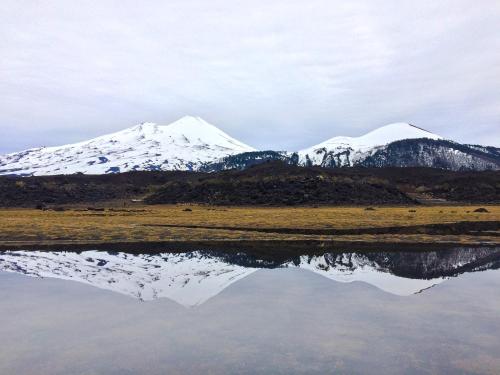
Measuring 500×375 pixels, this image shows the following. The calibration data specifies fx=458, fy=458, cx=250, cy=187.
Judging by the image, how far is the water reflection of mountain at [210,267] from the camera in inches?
820

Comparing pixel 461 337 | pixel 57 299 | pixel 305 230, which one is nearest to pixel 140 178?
pixel 305 230

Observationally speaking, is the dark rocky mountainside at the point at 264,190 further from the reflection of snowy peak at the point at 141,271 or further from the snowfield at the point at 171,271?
the reflection of snowy peak at the point at 141,271

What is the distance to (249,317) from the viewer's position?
50.9 feet

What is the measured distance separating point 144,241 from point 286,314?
74.6 ft

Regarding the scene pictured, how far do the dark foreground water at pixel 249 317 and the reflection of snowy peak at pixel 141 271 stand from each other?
0.33ft

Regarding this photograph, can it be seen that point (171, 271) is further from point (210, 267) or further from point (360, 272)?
point (360, 272)

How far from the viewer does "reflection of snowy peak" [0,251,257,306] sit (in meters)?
20.0

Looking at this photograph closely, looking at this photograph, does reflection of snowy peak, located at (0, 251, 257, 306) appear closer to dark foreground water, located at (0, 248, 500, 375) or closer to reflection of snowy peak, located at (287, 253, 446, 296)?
dark foreground water, located at (0, 248, 500, 375)

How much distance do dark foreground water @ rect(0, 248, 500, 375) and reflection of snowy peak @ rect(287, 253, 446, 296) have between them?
87 mm

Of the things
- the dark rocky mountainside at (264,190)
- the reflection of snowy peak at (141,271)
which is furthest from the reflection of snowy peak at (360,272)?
the dark rocky mountainside at (264,190)

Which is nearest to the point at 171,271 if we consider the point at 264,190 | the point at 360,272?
the point at 360,272

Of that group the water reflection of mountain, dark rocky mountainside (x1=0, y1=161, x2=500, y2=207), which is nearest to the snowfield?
the water reflection of mountain

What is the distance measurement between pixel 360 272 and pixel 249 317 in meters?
10.4

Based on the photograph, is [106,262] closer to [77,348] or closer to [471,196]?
[77,348]
